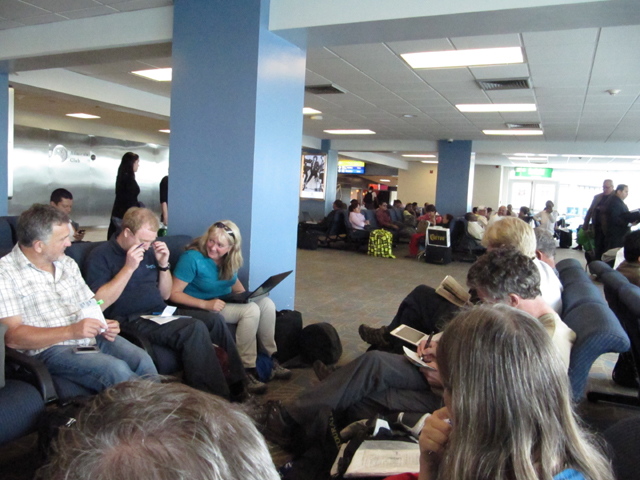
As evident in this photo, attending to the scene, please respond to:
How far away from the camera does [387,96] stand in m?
8.21

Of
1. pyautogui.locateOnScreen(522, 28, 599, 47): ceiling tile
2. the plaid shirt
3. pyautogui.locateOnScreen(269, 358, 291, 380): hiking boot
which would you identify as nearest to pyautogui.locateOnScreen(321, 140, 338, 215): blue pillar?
pyautogui.locateOnScreen(522, 28, 599, 47): ceiling tile

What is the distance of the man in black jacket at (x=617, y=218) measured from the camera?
8328mm

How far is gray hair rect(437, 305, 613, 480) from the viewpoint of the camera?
1.04 m

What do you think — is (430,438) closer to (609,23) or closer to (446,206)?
(609,23)

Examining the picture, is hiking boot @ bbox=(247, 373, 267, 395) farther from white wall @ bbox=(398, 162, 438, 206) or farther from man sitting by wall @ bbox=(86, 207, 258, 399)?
white wall @ bbox=(398, 162, 438, 206)

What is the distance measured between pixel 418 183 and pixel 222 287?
845 inches

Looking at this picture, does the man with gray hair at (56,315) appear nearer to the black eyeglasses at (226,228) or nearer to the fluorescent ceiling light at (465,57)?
the black eyeglasses at (226,228)

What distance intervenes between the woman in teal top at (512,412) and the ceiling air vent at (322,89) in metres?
6.96

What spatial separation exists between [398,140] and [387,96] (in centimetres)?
669

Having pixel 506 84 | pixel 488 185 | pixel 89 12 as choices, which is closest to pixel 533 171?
pixel 488 185

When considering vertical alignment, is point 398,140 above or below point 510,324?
above

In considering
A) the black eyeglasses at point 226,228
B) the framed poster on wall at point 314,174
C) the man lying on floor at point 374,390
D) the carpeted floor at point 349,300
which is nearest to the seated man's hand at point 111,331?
the carpeted floor at point 349,300

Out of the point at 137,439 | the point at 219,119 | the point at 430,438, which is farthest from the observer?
the point at 219,119

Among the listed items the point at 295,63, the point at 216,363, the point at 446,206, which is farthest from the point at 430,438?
the point at 446,206
